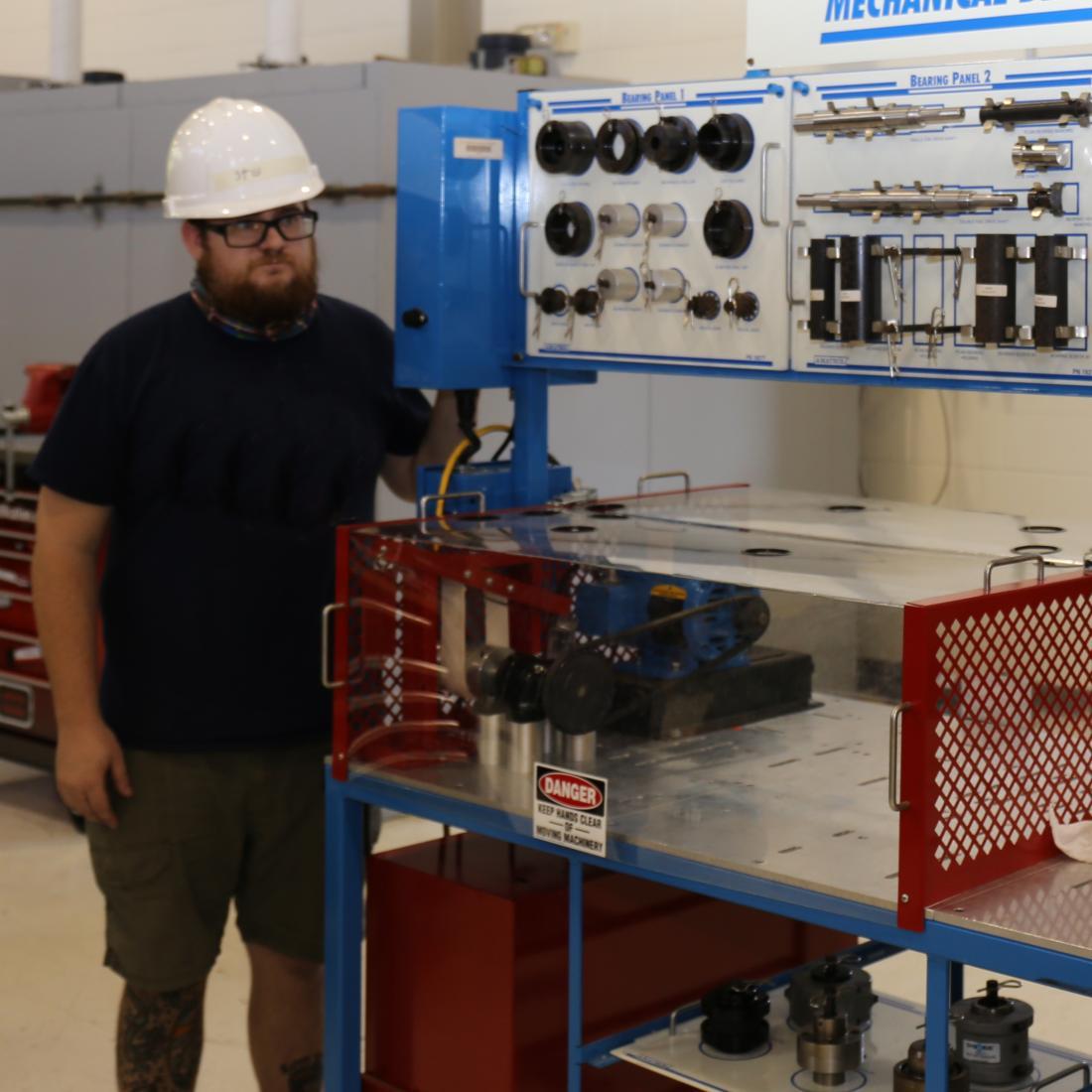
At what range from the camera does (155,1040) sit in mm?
2246

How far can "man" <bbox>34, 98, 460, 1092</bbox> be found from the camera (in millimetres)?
2193

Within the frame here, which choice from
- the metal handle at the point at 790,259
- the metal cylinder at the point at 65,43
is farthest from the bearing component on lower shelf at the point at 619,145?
the metal cylinder at the point at 65,43

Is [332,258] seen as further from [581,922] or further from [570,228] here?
[581,922]

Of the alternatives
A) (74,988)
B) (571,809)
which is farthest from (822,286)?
(74,988)

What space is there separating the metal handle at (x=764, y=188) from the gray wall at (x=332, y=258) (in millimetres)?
1865

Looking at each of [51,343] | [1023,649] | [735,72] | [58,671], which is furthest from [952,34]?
[51,343]

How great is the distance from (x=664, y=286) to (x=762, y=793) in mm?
600

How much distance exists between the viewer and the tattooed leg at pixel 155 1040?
2244mm

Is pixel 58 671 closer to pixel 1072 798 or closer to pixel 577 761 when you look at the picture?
pixel 577 761

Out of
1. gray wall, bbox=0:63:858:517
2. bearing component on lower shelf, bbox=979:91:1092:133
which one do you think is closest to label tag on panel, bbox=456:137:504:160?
bearing component on lower shelf, bbox=979:91:1092:133

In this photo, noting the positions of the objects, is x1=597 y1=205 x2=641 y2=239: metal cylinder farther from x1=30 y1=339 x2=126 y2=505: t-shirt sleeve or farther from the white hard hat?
x1=30 y1=339 x2=126 y2=505: t-shirt sleeve

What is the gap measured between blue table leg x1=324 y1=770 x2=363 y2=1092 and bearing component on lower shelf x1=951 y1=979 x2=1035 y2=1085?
71 cm

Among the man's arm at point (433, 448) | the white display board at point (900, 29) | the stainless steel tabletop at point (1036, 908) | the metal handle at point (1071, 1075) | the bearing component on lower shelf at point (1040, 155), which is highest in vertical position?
the white display board at point (900, 29)

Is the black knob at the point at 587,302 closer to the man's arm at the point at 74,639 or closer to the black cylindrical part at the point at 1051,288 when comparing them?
the black cylindrical part at the point at 1051,288
